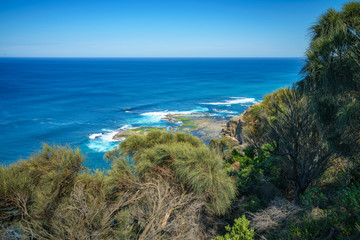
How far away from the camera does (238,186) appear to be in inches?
433

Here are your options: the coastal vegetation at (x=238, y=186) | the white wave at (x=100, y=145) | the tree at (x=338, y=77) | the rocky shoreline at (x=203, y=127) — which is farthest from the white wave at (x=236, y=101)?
the tree at (x=338, y=77)

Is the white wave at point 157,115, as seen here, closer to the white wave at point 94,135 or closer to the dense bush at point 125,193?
the white wave at point 94,135

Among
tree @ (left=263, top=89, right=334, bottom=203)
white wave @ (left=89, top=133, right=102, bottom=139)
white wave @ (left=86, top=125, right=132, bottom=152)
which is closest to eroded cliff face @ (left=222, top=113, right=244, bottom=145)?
white wave @ (left=86, top=125, right=132, bottom=152)

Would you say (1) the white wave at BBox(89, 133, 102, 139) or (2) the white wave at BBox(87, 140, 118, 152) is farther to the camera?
(1) the white wave at BBox(89, 133, 102, 139)

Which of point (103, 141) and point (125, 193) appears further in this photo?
point (103, 141)

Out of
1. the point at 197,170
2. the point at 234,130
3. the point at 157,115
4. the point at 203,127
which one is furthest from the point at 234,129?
the point at 197,170

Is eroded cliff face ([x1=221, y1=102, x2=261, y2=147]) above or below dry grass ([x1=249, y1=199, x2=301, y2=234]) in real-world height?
below

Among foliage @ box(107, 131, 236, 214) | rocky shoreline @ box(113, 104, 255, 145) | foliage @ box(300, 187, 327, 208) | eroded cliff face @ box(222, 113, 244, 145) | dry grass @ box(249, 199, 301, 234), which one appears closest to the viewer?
dry grass @ box(249, 199, 301, 234)

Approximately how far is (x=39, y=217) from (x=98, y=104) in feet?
141

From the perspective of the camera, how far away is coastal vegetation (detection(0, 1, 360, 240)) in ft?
20.5

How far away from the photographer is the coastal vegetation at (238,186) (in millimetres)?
6234

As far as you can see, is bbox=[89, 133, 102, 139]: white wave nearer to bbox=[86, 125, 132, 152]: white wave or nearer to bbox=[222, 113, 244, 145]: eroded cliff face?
bbox=[86, 125, 132, 152]: white wave

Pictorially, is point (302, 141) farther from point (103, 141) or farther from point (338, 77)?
point (103, 141)

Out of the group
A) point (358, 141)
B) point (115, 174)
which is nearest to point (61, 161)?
point (115, 174)
